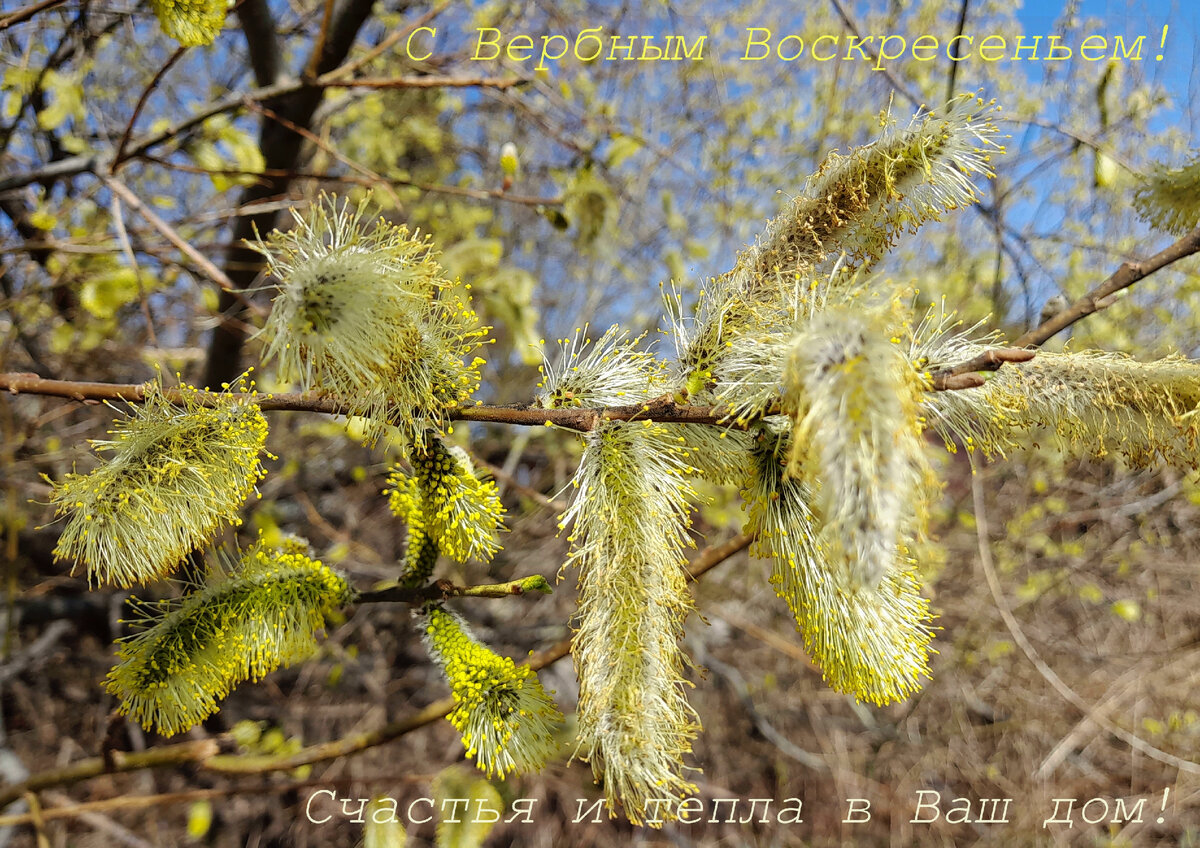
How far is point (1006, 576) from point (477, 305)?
346 cm

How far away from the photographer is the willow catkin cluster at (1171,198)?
3.83 ft

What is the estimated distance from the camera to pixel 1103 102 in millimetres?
1762

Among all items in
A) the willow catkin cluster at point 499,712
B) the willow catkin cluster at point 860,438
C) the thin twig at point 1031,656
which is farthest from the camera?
the thin twig at point 1031,656

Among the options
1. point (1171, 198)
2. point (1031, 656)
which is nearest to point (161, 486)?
point (1171, 198)

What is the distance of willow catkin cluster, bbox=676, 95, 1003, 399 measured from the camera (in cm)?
83

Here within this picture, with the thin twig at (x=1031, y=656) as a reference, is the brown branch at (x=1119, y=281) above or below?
above

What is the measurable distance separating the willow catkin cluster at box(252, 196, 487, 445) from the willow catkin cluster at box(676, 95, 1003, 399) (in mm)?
307

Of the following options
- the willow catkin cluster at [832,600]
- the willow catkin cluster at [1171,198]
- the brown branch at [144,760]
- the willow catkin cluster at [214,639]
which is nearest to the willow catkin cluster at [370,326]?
the willow catkin cluster at [214,639]

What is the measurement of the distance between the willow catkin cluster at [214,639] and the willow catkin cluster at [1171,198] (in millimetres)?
1526

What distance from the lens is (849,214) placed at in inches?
34.0

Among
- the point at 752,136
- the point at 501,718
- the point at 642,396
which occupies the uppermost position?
the point at 752,136

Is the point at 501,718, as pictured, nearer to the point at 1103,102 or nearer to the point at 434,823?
the point at 1103,102

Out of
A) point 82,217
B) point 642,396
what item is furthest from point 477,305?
point 642,396

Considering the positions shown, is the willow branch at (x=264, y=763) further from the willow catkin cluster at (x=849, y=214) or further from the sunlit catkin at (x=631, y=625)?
the willow catkin cluster at (x=849, y=214)
